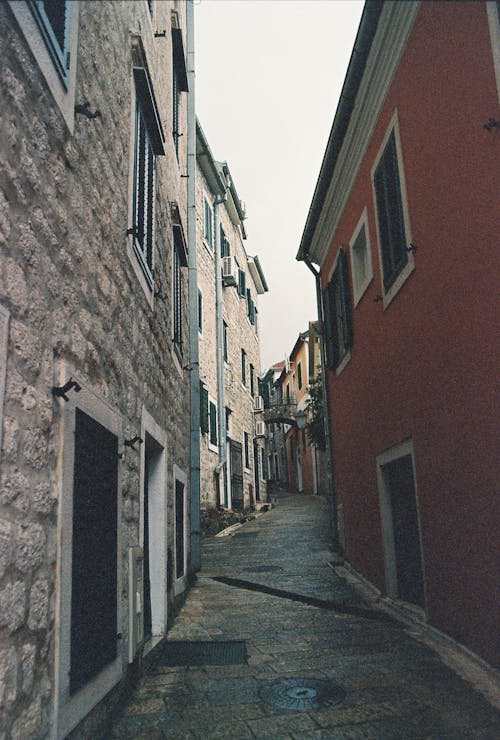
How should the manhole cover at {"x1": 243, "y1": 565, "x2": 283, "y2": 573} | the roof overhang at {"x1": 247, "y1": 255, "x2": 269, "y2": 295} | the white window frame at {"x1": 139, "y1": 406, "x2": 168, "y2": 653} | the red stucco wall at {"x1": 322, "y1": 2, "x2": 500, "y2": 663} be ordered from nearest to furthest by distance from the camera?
the red stucco wall at {"x1": 322, "y1": 2, "x2": 500, "y2": 663}
the white window frame at {"x1": 139, "y1": 406, "x2": 168, "y2": 653}
the manhole cover at {"x1": 243, "y1": 565, "x2": 283, "y2": 573}
the roof overhang at {"x1": 247, "y1": 255, "x2": 269, "y2": 295}

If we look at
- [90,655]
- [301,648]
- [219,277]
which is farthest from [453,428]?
[219,277]

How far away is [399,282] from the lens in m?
→ 5.61

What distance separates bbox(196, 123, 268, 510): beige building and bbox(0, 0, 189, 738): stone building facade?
8.86m

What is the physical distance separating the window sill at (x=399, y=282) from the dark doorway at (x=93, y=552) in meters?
2.92

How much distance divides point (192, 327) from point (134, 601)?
5414 mm

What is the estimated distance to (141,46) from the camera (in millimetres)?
4801

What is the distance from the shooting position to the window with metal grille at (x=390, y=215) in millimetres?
5551

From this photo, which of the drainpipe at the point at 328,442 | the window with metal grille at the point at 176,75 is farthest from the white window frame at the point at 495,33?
the drainpipe at the point at 328,442

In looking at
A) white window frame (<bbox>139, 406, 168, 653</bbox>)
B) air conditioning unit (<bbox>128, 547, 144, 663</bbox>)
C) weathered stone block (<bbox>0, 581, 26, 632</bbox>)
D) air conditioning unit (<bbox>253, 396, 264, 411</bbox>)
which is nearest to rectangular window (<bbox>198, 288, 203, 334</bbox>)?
air conditioning unit (<bbox>253, 396, 264, 411</bbox>)

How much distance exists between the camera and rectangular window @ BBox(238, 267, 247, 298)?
65.9 feet

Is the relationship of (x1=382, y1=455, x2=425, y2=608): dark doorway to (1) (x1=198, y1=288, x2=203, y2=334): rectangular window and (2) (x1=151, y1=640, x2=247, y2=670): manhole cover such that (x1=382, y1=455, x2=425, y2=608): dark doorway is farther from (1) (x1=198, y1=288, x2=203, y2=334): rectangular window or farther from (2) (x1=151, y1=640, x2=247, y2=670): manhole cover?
(1) (x1=198, y1=288, x2=203, y2=334): rectangular window

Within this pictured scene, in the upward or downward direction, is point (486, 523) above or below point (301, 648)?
above

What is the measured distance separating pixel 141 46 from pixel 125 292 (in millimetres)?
2018

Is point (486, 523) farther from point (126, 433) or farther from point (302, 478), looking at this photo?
point (302, 478)
